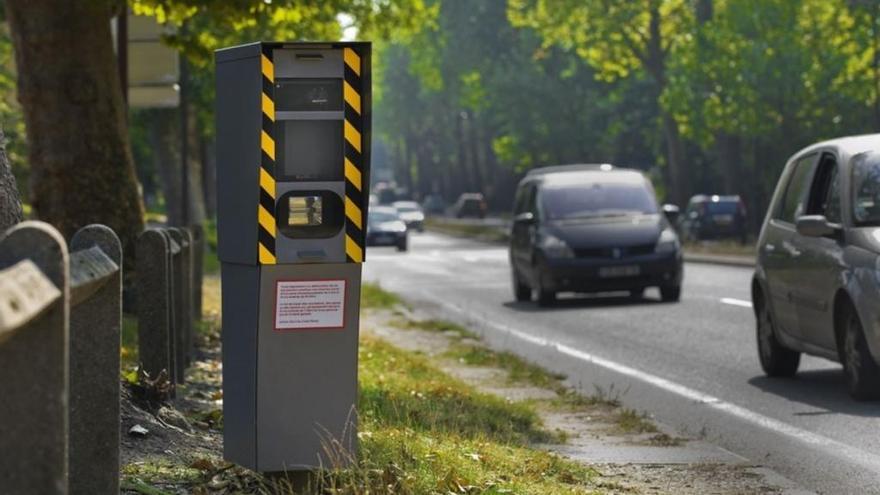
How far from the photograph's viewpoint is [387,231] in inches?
2464

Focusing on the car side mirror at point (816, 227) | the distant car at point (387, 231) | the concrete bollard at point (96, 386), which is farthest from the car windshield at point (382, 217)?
the concrete bollard at point (96, 386)

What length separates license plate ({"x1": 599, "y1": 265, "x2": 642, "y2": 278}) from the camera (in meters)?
25.3

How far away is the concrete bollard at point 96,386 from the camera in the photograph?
5.72 metres

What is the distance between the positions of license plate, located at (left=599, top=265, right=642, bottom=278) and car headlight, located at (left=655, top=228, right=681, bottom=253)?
391 mm

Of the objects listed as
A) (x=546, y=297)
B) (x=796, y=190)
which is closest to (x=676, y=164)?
(x=546, y=297)

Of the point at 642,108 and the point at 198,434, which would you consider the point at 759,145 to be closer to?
the point at 642,108

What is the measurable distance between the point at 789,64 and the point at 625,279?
32.6m

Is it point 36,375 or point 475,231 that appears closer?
point 36,375

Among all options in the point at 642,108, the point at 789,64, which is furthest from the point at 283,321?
the point at 642,108

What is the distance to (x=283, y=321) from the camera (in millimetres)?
7664

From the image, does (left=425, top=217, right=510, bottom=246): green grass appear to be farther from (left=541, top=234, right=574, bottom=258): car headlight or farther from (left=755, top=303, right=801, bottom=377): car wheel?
(left=755, top=303, right=801, bottom=377): car wheel

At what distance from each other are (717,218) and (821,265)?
4913cm

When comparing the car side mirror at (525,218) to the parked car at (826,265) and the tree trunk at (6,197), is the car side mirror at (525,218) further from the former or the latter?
the tree trunk at (6,197)

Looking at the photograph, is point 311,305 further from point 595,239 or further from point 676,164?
point 676,164
